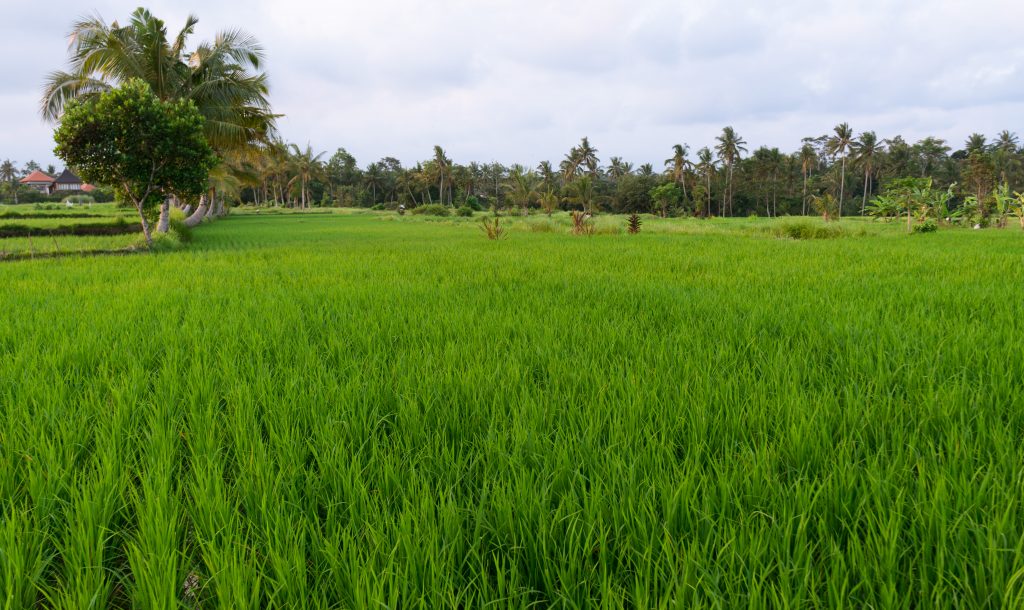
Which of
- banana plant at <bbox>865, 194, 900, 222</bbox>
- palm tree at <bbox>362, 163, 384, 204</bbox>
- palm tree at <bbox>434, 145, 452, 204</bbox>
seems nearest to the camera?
banana plant at <bbox>865, 194, 900, 222</bbox>

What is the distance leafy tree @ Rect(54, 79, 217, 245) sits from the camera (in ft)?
30.0

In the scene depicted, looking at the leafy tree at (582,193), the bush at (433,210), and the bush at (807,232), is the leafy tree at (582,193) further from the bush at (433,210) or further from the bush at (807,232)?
the bush at (807,232)

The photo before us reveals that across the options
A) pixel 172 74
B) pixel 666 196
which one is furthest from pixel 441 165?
pixel 172 74

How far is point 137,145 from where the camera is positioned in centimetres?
968

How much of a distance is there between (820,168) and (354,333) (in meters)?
80.7

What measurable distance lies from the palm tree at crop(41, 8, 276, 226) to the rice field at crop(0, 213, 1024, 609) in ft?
45.9

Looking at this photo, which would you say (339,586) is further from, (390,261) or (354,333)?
(390,261)

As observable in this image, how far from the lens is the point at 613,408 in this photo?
5.84 feet

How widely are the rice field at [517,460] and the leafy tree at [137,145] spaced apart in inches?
323

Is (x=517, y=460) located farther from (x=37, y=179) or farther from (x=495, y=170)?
(x=37, y=179)

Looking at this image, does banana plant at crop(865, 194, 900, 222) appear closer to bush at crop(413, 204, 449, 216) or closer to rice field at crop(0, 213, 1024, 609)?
rice field at crop(0, 213, 1024, 609)

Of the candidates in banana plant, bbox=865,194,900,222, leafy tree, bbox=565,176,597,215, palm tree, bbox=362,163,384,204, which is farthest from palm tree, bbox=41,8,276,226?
palm tree, bbox=362,163,384,204

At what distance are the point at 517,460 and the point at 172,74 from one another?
59.0 ft

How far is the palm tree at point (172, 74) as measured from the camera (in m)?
13.2
